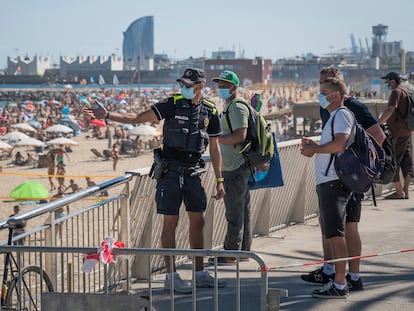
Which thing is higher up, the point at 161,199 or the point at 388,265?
the point at 161,199

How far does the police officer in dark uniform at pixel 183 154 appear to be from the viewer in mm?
6414

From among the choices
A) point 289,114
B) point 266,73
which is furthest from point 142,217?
point 266,73

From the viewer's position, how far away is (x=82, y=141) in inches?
2159

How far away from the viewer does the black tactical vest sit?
643cm

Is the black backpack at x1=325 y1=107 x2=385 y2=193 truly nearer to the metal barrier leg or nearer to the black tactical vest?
→ the black tactical vest

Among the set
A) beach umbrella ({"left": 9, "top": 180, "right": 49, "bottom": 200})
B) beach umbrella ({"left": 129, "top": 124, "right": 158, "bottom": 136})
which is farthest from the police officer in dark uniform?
beach umbrella ({"left": 129, "top": 124, "right": 158, "bottom": 136})

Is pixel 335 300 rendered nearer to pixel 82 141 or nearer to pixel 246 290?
pixel 246 290

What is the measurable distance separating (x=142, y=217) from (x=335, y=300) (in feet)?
5.98

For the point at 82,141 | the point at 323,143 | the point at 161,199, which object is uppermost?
the point at 323,143

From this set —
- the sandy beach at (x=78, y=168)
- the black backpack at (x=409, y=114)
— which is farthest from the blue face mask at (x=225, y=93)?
the sandy beach at (x=78, y=168)

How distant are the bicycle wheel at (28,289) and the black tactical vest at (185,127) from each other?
1434 mm

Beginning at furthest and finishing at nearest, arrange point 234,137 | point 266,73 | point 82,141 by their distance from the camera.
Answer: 1. point 266,73
2. point 82,141
3. point 234,137

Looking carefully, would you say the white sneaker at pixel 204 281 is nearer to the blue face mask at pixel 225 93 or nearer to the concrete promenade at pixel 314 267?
the concrete promenade at pixel 314 267

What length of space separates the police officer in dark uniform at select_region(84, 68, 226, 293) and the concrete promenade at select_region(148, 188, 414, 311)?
0.38 m
